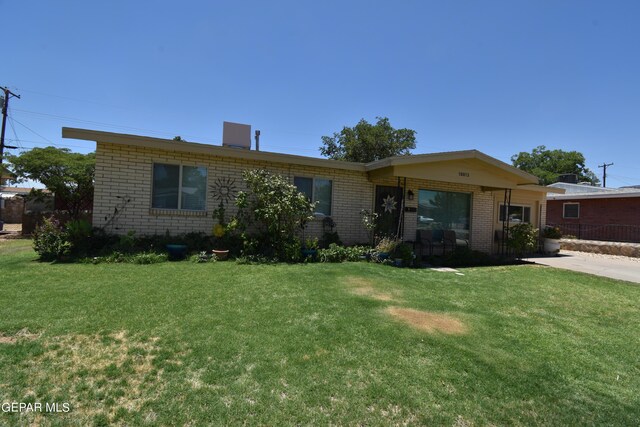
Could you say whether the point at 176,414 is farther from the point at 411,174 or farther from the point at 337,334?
the point at 411,174

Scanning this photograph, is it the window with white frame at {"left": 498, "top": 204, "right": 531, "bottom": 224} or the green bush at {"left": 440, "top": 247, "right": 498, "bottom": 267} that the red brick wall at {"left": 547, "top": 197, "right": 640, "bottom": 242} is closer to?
the window with white frame at {"left": 498, "top": 204, "right": 531, "bottom": 224}

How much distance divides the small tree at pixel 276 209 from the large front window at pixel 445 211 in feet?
15.2

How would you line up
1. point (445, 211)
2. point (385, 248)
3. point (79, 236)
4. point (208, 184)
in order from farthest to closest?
point (445, 211) → point (385, 248) → point (208, 184) → point (79, 236)

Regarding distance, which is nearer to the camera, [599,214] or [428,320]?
[428,320]

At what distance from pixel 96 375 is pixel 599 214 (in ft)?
72.7

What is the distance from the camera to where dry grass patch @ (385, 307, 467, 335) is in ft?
13.2

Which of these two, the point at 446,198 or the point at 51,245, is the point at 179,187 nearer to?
the point at 51,245

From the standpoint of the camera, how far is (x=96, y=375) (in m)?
2.73

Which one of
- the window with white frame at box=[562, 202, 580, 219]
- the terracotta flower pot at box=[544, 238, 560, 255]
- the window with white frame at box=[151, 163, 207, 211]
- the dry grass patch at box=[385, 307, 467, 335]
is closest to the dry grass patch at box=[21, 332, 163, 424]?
the dry grass patch at box=[385, 307, 467, 335]

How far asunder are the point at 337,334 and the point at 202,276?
3.27m

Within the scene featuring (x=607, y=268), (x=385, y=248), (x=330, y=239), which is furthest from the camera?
(x=607, y=268)

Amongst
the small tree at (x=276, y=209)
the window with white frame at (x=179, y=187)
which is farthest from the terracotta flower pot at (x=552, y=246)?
the window with white frame at (x=179, y=187)

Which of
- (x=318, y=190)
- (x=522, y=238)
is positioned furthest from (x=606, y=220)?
(x=318, y=190)

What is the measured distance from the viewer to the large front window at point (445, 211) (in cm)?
1139
